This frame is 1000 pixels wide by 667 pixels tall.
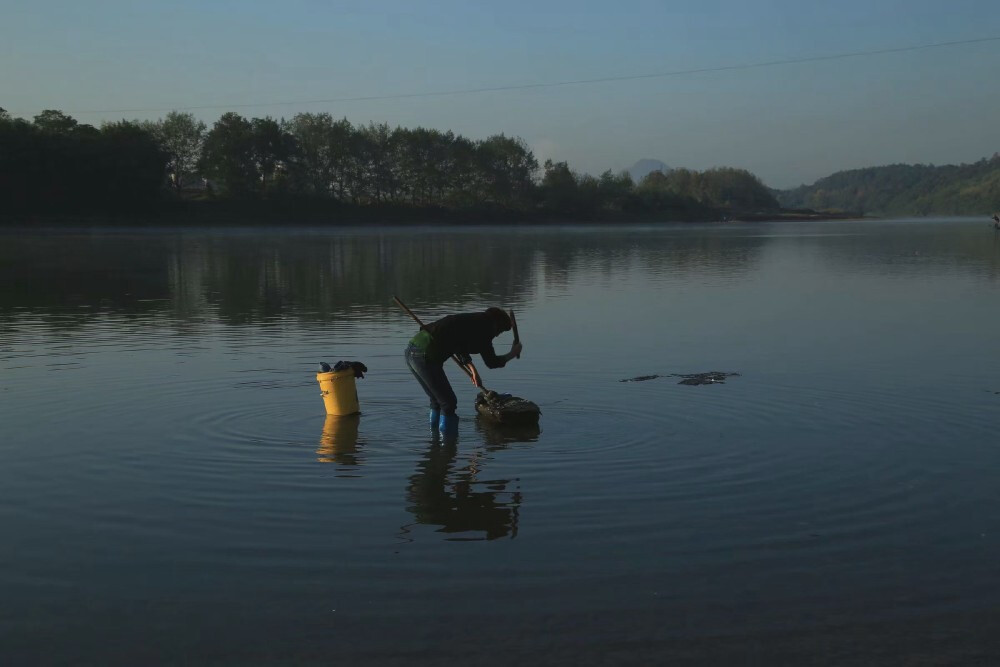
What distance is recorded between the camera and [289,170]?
14362 centimetres

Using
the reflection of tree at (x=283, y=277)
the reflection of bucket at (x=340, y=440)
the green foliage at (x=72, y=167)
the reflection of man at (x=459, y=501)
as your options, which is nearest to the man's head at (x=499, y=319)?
the reflection of man at (x=459, y=501)

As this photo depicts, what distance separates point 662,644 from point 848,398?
8.96m

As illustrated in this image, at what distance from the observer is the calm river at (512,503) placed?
620 cm

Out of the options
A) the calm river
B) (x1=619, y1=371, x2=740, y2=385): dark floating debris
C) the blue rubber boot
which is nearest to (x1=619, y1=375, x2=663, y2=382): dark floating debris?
(x1=619, y1=371, x2=740, y2=385): dark floating debris

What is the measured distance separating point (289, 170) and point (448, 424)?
13641 cm

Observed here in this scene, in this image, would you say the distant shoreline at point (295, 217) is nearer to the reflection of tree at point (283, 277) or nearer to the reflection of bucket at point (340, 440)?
the reflection of tree at point (283, 277)

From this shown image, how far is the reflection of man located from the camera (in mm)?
8445

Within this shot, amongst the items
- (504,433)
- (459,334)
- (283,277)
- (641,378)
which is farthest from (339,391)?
(283,277)

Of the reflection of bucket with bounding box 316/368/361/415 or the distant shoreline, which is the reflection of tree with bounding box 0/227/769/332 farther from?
the distant shoreline

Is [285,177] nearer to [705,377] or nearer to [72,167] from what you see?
[72,167]

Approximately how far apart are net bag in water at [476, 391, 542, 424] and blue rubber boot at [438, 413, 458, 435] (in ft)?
1.79

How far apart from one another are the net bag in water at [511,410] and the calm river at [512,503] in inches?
8.2

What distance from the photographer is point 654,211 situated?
191375 mm

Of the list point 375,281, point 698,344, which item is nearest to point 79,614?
point 698,344
